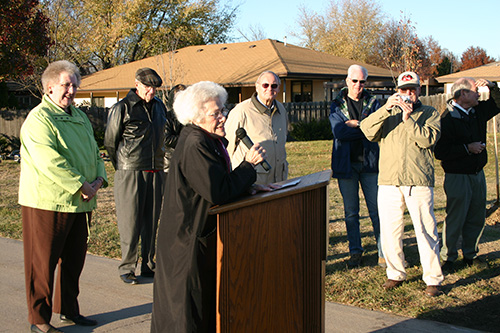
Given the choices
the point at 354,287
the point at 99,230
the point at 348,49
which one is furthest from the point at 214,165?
the point at 348,49

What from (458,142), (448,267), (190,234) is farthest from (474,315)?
(190,234)

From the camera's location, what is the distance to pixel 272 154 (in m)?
5.86

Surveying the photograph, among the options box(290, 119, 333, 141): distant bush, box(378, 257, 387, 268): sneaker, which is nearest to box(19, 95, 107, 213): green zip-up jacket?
box(378, 257, 387, 268): sneaker

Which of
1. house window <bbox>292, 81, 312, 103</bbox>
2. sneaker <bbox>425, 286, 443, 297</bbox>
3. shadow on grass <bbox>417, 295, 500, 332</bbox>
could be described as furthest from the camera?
house window <bbox>292, 81, 312, 103</bbox>

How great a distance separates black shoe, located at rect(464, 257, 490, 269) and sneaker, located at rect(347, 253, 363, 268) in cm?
125

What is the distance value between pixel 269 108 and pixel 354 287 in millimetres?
2158

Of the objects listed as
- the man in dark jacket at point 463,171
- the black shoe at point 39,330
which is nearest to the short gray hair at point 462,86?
the man in dark jacket at point 463,171

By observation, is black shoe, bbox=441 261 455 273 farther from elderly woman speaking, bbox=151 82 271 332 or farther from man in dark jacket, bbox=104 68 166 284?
elderly woman speaking, bbox=151 82 271 332

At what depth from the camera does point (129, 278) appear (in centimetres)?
614

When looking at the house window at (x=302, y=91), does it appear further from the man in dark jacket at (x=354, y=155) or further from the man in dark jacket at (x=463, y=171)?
the man in dark jacket at (x=463, y=171)

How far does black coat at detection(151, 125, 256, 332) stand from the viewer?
10.6 ft

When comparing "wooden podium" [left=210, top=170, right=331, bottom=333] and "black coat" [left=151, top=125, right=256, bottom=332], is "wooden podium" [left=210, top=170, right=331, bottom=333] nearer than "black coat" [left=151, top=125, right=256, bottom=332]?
Yes

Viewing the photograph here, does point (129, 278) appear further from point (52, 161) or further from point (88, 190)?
point (52, 161)

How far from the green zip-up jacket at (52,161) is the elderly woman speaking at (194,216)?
1.51 metres
